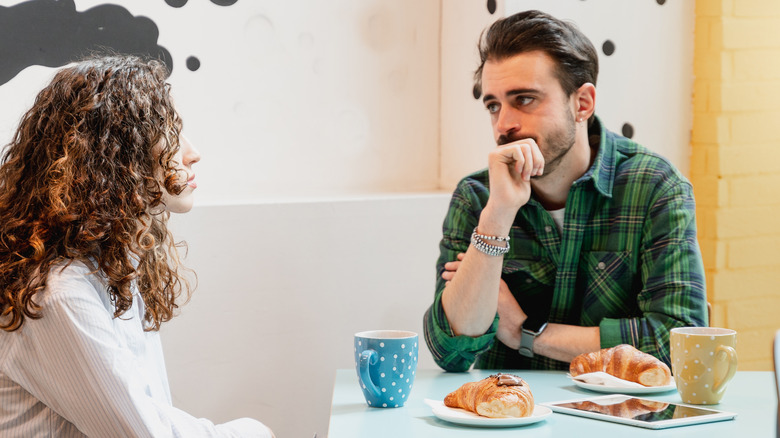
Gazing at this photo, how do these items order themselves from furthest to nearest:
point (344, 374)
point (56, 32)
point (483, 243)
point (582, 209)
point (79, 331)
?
1. point (56, 32)
2. point (582, 209)
3. point (483, 243)
4. point (344, 374)
5. point (79, 331)

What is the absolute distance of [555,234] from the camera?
5.27 ft

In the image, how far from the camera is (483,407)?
1.03m

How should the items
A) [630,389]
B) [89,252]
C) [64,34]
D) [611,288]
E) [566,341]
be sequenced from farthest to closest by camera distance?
[64,34] < [611,288] < [566,341] < [630,389] < [89,252]

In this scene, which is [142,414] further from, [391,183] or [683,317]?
[391,183]

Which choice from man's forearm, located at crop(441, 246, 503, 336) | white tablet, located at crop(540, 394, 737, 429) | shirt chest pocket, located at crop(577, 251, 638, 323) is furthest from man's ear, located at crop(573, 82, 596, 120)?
white tablet, located at crop(540, 394, 737, 429)

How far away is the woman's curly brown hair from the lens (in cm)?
99

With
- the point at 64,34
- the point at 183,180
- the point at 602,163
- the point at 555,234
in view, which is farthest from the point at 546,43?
the point at 64,34

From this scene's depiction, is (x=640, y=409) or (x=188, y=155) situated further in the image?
(x=188, y=155)

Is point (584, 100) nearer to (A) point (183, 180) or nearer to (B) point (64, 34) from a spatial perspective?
(A) point (183, 180)

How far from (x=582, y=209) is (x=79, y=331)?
39.3 inches

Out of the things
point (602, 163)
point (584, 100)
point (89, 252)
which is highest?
point (584, 100)

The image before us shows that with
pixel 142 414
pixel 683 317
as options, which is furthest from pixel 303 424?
pixel 142 414

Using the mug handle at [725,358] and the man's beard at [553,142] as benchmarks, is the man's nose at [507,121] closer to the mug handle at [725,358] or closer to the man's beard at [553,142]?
the man's beard at [553,142]

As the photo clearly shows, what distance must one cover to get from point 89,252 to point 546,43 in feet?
3.29
